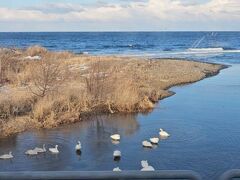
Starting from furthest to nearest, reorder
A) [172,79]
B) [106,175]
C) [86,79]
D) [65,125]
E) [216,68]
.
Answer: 1. [216,68]
2. [172,79]
3. [86,79]
4. [65,125]
5. [106,175]

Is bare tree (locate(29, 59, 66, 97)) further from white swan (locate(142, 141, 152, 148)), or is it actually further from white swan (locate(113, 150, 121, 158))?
white swan (locate(113, 150, 121, 158))

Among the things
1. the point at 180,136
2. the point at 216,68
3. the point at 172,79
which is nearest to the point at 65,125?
the point at 180,136

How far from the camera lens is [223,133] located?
16.3 m

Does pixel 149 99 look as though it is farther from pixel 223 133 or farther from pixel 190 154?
pixel 190 154

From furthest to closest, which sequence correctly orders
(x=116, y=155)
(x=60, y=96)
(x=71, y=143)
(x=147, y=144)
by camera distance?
(x=60, y=96)
(x=71, y=143)
(x=147, y=144)
(x=116, y=155)

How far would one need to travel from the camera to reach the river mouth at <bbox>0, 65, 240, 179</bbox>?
42.0 feet

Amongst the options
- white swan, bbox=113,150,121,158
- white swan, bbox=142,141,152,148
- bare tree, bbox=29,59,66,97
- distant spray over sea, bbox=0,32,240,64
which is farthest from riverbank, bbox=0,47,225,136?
distant spray over sea, bbox=0,32,240,64

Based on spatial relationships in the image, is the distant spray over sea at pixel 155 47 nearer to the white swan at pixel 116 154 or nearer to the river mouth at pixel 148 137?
the river mouth at pixel 148 137

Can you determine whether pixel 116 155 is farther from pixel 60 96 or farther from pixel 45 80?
pixel 45 80

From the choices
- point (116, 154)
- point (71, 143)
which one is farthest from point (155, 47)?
point (116, 154)

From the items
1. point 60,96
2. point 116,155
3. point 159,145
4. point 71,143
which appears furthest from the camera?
point 60,96

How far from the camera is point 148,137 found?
16.0 m

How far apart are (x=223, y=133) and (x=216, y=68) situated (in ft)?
83.8

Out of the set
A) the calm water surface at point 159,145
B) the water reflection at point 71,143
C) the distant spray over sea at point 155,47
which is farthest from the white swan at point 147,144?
the distant spray over sea at point 155,47
